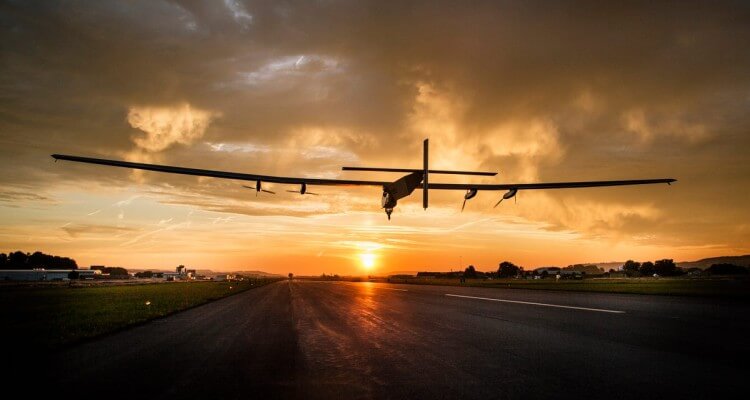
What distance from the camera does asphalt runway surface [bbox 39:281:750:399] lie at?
6.55 meters

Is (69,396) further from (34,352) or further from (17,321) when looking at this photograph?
(17,321)

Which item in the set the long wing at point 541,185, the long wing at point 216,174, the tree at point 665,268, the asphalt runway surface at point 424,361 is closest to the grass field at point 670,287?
the long wing at point 541,185

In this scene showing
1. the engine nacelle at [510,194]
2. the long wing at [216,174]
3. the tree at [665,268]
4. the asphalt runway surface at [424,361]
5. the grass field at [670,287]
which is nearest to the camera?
the asphalt runway surface at [424,361]

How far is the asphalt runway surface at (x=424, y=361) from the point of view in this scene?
21.5 ft

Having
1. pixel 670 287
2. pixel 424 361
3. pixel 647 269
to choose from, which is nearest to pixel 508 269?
pixel 647 269

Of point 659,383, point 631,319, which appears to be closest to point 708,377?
point 659,383

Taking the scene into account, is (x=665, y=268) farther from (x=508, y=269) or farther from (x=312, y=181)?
(x=312, y=181)

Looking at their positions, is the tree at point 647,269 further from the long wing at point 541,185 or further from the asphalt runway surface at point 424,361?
the asphalt runway surface at point 424,361

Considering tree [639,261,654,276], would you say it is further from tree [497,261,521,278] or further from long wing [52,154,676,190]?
long wing [52,154,676,190]

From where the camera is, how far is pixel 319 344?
11078 millimetres

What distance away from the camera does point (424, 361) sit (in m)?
8.56

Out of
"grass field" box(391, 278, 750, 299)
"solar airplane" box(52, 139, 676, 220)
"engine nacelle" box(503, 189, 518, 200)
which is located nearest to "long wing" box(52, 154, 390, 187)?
"solar airplane" box(52, 139, 676, 220)

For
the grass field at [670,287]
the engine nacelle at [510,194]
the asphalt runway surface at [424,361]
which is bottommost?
the asphalt runway surface at [424,361]

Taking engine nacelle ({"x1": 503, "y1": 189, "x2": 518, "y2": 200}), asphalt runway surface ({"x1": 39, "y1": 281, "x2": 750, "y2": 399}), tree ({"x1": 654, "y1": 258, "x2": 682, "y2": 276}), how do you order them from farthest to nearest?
tree ({"x1": 654, "y1": 258, "x2": 682, "y2": 276}) < engine nacelle ({"x1": 503, "y1": 189, "x2": 518, "y2": 200}) < asphalt runway surface ({"x1": 39, "y1": 281, "x2": 750, "y2": 399})
